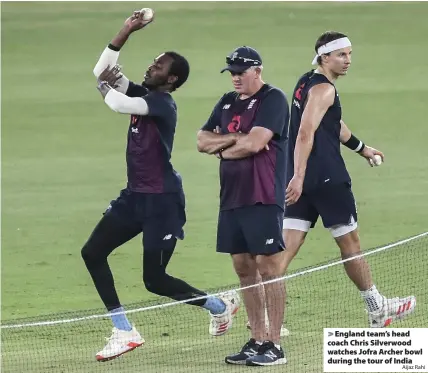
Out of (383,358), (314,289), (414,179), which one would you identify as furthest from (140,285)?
(414,179)

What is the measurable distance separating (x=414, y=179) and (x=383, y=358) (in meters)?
10.1

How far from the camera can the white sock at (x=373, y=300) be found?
42.2 feet

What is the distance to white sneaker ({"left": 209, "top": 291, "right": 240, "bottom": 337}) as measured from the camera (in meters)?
12.8

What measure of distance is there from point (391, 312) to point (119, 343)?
7.86 feet

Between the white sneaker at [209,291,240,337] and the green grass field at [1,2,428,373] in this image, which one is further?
the green grass field at [1,2,428,373]

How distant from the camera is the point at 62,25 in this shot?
36406 mm

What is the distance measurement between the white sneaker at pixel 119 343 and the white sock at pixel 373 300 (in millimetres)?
2026

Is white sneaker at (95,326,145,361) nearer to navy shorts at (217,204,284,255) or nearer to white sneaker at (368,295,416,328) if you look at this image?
navy shorts at (217,204,284,255)

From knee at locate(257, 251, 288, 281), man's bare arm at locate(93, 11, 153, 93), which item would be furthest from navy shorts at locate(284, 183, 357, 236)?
man's bare arm at locate(93, 11, 153, 93)

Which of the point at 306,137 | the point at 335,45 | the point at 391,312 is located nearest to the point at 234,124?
the point at 306,137

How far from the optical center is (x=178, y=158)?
23422 mm

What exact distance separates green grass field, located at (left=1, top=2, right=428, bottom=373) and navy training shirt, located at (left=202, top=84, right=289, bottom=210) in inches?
52.2

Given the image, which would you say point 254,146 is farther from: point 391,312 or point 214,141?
point 391,312

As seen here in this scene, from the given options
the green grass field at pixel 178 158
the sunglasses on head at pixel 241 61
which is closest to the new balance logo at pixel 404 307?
the green grass field at pixel 178 158
